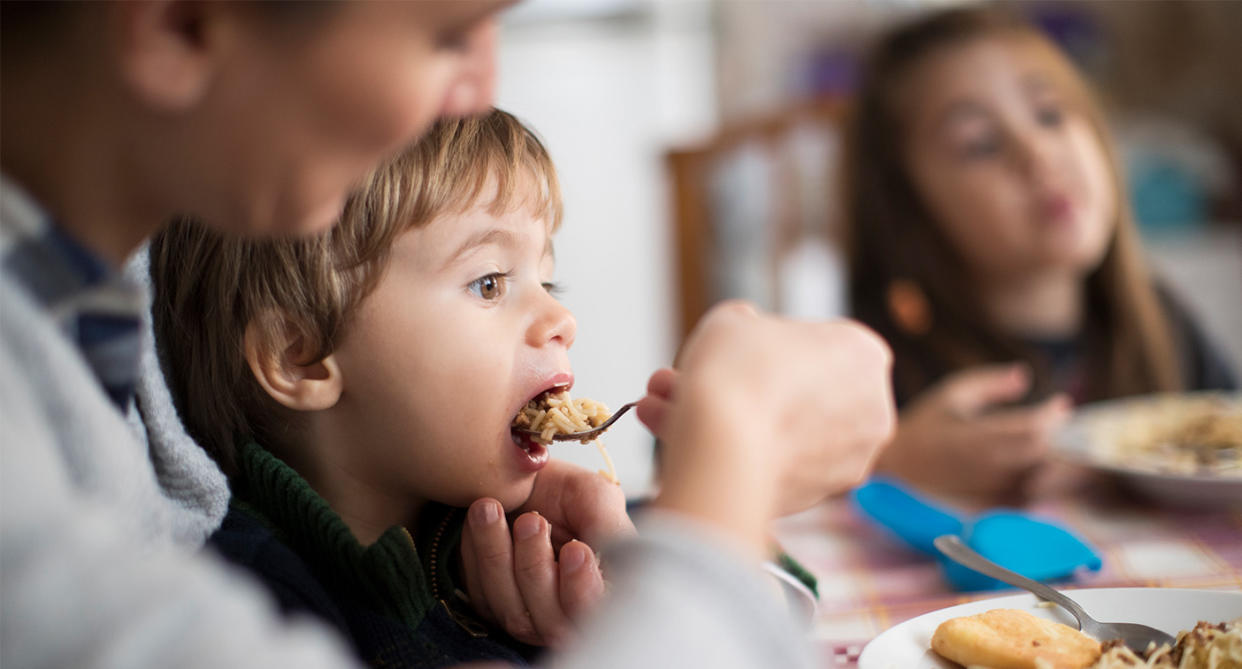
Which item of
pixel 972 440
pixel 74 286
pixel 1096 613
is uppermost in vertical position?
pixel 74 286

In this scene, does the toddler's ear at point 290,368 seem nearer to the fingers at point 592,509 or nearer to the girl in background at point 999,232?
the fingers at point 592,509

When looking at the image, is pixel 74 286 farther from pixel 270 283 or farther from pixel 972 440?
pixel 972 440

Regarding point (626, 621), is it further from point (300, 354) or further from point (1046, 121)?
point (1046, 121)

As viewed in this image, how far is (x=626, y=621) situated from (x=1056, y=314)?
148 centimetres

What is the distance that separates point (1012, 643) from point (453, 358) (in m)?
0.33

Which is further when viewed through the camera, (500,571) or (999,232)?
(999,232)

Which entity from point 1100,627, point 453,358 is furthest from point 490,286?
point 1100,627

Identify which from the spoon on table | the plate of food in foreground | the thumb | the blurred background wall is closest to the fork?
the spoon on table

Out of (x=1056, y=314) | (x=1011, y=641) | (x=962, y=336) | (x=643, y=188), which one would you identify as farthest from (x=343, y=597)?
(x=643, y=188)

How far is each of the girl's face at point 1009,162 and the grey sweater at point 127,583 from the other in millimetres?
1226

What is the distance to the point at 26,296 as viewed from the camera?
367 millimetres

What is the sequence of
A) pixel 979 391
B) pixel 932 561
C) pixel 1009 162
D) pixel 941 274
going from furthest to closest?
pixel 941 274, pixel 1009 162, pixel 979 391, pixel 932 561

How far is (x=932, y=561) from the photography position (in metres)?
0.83

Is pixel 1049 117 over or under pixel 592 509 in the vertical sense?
over
